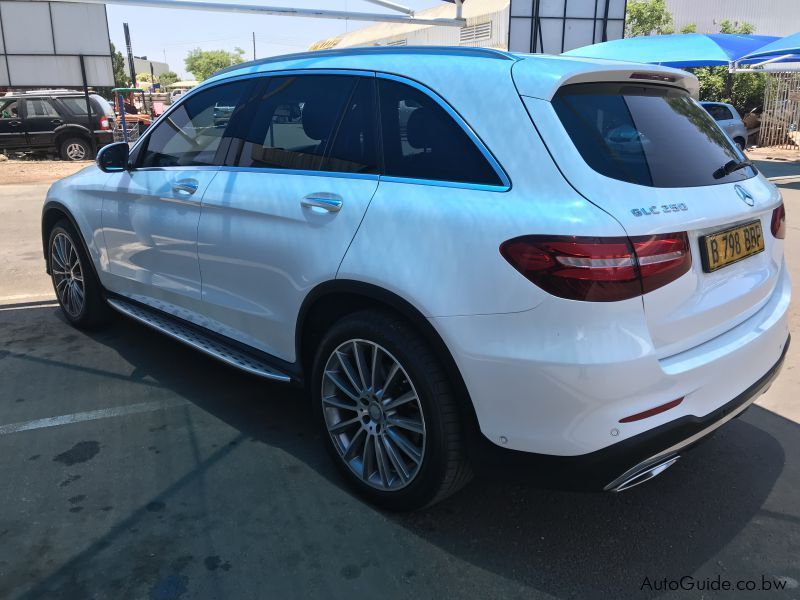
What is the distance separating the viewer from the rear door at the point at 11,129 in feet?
58.1

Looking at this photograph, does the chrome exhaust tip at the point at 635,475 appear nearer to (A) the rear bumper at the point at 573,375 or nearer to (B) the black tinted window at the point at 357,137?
(A) the rear bumper at the point at 573,375

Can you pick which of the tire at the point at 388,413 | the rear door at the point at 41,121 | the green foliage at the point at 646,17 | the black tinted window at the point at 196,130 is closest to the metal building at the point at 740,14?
the green foliage at the point at 646,17

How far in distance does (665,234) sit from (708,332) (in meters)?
0.44

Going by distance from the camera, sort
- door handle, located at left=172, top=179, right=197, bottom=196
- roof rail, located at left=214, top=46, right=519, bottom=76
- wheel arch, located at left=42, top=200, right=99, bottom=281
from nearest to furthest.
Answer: roof rail, located at left=214, top=46, right=519, bottom=76
door handle, located at left=172, top=179, right=197, bottom=196
wheel arch, located at left=42, top=200, right=99, bottom=281

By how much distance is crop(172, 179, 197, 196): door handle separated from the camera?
136 inches

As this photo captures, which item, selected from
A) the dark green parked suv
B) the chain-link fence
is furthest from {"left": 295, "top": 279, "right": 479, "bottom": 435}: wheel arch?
the chain-link fence

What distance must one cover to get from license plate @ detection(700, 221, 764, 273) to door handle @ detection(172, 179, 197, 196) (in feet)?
8.06

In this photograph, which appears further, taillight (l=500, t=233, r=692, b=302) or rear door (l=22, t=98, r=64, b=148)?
rear door (l=22, t=98, r=64, b=148)

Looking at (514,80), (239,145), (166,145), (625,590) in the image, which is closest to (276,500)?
(625,590)

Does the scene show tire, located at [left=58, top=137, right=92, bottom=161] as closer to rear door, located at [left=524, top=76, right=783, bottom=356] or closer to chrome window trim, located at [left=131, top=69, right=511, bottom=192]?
chrome window trim, located at [left=131, top=69, right=511, bottom=192]

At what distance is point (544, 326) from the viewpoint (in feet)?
6.82

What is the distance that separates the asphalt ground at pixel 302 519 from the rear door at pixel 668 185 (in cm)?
82

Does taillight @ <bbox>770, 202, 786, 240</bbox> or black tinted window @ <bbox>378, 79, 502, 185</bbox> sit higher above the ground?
black tinted window @ <bbox>378, 79, 502, 185</bbox>

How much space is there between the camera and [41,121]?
17766mm
